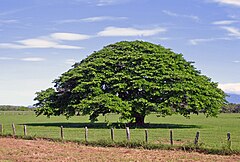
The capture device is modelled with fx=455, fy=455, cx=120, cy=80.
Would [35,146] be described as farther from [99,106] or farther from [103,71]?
[103,71]

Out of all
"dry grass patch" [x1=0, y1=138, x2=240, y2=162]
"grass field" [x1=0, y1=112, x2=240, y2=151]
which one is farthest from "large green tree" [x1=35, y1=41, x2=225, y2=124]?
"dry grass patch" [x1=0, y1=138, x2=240, y2=162]

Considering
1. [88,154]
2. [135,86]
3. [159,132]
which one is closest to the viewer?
[88,154]

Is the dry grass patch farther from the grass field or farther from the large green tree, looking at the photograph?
the large green tree

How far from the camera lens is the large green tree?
4734cm

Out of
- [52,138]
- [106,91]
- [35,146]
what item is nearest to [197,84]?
[106,91]

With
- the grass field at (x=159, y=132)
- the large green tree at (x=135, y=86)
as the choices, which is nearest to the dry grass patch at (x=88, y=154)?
the grass field at (x=159, y=132)

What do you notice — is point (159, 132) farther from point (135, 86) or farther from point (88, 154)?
point (88, 154)

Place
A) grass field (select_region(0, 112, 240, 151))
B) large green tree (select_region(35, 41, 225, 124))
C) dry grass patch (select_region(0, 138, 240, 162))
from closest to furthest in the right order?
dry grass patch (select_region(0, 138, 240, 162)) → grass field (select_region(0, 112, 240, 151)) → large green tree (select_region(35, 41, 225, 124))

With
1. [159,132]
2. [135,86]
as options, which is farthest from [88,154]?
[135,86]

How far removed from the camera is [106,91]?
4978cm

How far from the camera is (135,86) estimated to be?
47.3 m

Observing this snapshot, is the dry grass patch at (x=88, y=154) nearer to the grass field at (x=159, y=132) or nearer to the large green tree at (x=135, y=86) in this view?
the grass field at (x=159, y=132)

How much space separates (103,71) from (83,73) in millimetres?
2510

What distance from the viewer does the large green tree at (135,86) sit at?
155 feet
